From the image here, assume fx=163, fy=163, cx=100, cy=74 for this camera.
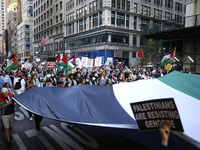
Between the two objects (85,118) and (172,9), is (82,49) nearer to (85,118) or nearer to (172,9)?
(172,9)

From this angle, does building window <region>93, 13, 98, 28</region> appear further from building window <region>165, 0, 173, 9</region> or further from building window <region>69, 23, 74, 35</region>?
building window <region>165, 0, 173, 9</region>

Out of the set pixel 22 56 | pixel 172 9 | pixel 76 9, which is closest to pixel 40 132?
pixel 76 9

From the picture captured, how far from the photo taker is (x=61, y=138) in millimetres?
6254

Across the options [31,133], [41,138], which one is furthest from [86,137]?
[31,133]

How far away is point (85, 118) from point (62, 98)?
1.56 m

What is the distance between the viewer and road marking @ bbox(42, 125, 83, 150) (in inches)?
222

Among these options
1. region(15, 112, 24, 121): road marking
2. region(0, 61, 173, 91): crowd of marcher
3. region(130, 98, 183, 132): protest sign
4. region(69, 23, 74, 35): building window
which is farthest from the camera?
region(69, 23, 74, 35): building window

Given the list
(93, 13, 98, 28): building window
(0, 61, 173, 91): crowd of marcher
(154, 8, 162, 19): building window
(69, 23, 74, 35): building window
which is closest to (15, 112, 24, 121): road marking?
(0, 61, 173, 91): crowd of marcher

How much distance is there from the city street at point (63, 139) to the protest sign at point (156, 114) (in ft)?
7.22

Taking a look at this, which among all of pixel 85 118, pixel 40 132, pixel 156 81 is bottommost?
pixel 40 132

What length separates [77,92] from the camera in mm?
5891

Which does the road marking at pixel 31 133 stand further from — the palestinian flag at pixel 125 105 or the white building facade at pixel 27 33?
the white building facade at pixel 27 33

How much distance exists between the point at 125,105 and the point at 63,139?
2.88 meters

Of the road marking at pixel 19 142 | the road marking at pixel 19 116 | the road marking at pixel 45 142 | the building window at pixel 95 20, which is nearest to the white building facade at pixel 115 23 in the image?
the building window at pixel 95 20
